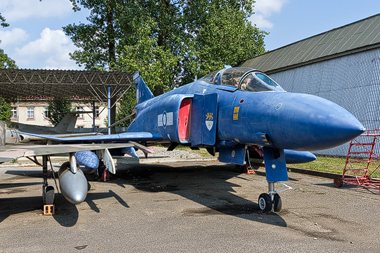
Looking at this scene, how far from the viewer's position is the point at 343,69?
1594 centimetres

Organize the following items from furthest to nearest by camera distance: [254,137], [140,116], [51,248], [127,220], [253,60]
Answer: [253,60]
[140,116]
[254,137]
[127,220]
[51,248]

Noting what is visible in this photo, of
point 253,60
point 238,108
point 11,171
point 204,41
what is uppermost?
point 204,41

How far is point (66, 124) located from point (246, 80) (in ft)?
67.1

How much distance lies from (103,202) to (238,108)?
3.67m

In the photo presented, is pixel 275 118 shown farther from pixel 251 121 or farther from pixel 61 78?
pixel 61 78

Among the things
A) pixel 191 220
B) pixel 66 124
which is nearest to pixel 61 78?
pixel 66 124

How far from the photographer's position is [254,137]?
6016 mm

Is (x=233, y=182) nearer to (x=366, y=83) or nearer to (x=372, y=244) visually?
(x=372, y=244)

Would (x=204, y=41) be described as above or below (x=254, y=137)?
above

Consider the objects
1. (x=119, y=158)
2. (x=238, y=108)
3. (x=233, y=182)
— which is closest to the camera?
(x=238, y=108)

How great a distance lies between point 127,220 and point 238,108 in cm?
320

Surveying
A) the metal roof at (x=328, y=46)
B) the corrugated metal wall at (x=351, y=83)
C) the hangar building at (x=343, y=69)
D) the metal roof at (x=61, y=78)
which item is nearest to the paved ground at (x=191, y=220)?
the corrugated metal wall at (x=351, y=83)

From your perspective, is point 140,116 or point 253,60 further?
point 253,60

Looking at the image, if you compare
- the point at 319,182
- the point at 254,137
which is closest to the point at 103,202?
the point at 254,137
